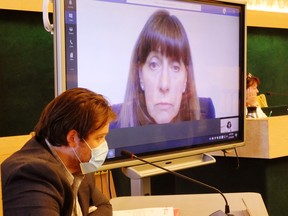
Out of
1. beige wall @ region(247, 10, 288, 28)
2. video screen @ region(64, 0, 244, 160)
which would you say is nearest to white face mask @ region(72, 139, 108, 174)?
video screen @ region(64, 0, 244, 160)

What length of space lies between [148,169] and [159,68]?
0.49 metres

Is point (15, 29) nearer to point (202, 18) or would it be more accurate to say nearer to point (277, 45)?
point (202, 18)

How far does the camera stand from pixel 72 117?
1376 millimetres

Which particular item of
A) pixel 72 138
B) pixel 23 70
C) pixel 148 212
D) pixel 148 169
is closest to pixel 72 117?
pixel 72 138

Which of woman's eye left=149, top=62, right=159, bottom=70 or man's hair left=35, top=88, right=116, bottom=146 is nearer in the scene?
man's hair left=35, top=88, right=116, bottom=146

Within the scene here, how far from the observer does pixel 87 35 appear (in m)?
1.95

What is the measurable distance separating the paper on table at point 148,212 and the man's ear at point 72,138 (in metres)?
0.49

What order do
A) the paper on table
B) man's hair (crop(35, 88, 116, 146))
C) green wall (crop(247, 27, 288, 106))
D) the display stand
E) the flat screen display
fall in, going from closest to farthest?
man's hair (crop(35, 88, 116, 146)), the paper on table, the flat screen display, the display stand, green wall (crop(247, 27, 288, 106))

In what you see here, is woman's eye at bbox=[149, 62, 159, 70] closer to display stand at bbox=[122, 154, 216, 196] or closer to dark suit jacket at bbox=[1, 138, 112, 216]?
display stand at bbox=[122, 154, 216, 196]

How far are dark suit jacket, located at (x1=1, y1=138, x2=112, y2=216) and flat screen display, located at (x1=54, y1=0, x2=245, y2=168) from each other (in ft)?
1.78

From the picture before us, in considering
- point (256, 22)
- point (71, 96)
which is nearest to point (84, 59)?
point (71, 96)

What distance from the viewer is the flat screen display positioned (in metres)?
1.93

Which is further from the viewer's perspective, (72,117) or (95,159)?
(95,159)

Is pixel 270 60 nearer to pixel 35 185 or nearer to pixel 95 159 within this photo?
pixel 95 159
